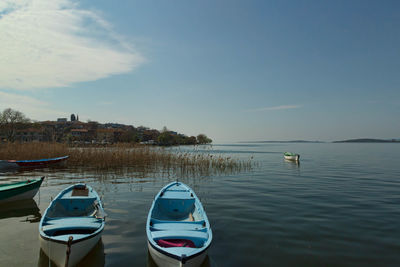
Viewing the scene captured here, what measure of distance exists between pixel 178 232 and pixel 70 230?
9.45ft

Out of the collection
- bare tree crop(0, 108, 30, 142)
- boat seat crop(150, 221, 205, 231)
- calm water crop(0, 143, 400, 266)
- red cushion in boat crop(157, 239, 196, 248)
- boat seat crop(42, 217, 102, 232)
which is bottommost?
calm water crop(0, 143, 400, 266)

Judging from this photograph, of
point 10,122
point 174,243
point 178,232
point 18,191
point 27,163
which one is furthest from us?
point 10,122

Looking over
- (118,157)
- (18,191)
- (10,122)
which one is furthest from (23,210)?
(10,122)

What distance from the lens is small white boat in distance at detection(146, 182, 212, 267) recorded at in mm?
4527

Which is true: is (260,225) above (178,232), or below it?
below

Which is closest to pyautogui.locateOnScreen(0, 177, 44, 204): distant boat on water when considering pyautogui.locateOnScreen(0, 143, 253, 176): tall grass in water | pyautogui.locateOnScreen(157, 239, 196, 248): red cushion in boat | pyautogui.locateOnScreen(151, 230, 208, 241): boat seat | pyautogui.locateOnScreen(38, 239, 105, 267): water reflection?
pyautogui.locateOnScreen(38, 239, 105, 267): water reflection

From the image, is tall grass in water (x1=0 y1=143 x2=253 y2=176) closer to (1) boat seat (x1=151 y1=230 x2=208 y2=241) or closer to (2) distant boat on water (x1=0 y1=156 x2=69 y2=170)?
(2) distant boat on water (x1=0 y1=156 x2=69 y2=170)

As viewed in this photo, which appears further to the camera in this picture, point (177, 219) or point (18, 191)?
point (18, 191)

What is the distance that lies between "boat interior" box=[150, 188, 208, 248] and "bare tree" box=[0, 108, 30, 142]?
212 ft

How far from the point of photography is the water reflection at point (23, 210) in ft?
30.2

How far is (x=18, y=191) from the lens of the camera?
1061cm

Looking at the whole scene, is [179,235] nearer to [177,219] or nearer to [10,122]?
[177,219]

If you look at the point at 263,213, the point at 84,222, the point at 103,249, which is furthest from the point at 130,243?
the point at 263,213

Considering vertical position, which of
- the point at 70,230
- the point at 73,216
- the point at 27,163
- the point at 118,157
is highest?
the point at 118,157
